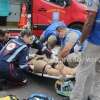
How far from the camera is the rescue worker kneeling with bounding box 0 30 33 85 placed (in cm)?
736

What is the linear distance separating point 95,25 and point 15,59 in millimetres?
2464

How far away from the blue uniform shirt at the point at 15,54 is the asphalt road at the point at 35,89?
0.36 meters

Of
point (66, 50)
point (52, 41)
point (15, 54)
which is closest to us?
point (66, 50)

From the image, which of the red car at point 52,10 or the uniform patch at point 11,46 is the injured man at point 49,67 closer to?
the uniform patch at point 11,46

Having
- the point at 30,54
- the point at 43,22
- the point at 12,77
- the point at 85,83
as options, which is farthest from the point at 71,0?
the point at 85,83

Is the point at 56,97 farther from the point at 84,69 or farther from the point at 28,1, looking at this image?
the point at 28,1

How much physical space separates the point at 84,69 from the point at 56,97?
64.3 inches

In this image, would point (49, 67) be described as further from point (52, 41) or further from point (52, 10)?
point (52, 10)

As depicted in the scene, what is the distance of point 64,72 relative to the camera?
23.4ft

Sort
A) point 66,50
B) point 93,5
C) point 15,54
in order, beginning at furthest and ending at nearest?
point 15,54 < point 66,50 < point 93,5

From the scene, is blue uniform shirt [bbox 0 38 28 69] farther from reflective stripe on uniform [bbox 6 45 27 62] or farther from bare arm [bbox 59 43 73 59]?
bare arm [bbox 59 43 73 59]

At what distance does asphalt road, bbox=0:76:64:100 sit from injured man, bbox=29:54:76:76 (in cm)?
24

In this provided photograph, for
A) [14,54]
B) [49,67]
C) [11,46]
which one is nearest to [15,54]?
[14,54]

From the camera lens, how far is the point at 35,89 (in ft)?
24.4
